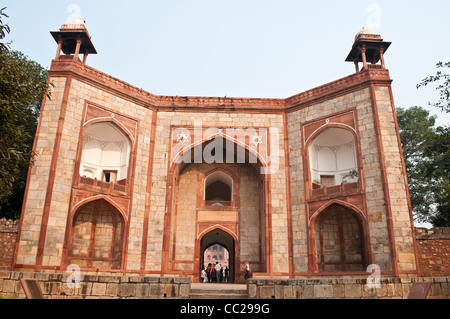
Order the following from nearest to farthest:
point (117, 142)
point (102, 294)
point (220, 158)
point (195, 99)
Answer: point (102, 294) < point (117, 142) < point (195, 99) < point (220, 158)

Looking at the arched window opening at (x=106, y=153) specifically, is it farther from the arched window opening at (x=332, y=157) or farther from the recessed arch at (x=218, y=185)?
the arched window opening at (x=332, y=157)

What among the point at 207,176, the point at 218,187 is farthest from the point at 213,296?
the point at 218,187

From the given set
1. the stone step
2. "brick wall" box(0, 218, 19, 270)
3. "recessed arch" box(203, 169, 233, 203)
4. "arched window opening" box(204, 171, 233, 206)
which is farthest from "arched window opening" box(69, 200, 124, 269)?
the stone step

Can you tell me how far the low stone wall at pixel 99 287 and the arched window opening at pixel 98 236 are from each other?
6.41 metres

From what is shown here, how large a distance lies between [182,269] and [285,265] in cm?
440

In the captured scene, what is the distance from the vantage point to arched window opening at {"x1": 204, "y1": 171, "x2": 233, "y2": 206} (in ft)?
56.6

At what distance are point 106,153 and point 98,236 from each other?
3.44m

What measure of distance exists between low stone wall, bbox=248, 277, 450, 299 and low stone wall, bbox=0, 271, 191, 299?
1.67 metres

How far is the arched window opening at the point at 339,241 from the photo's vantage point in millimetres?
13594

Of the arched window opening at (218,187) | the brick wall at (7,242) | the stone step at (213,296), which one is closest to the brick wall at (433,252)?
the stone step at (213,296)

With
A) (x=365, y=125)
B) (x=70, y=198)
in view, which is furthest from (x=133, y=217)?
(x=365, y=125)

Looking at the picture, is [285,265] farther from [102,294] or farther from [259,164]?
[102,294]

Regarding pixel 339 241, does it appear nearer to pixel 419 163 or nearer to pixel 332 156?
pixel 332 156

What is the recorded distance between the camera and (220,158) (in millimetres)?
17359
